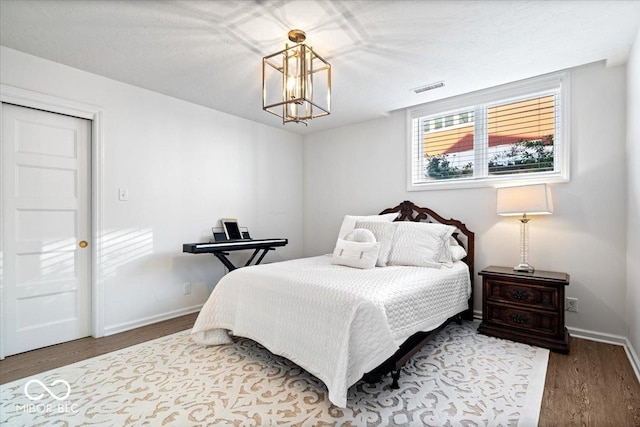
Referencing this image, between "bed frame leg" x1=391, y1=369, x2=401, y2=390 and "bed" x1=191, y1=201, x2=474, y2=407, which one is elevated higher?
"bed" x1=191, y1=201, x2=474, y2=407

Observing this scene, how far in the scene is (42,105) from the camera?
2.59 metres

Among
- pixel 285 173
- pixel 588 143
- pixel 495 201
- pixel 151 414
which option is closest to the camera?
pixel 151 414

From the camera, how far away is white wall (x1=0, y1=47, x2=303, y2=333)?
2.91 metres

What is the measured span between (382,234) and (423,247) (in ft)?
1.34

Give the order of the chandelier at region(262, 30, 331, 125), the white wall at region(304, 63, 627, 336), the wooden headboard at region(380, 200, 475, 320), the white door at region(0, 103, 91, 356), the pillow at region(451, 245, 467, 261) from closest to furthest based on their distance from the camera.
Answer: the chandelier at region(262, 30, 331, 125) → the white door at region(0, 103, 91, 356) → the white wall at region(304, 63, 627, 336) → the pillow at region(451, 245, 467, 261) → the wooden headboard at region(380, 200, 475, 320)

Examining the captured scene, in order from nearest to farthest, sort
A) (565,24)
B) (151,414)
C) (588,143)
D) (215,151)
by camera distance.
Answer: (151,414)
(565,24)
(588,143)
(215,151)

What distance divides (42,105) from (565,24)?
4.02m

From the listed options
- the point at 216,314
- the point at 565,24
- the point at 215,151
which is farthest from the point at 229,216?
the point at 565,24

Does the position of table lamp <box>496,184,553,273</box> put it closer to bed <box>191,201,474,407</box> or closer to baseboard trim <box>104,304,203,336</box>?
bed <box>191,201,474,407</box>

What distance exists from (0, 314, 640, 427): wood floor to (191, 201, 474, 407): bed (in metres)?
0.75

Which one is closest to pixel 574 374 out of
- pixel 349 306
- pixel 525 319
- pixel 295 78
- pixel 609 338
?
pixel 525 319

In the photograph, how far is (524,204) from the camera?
2.74 m

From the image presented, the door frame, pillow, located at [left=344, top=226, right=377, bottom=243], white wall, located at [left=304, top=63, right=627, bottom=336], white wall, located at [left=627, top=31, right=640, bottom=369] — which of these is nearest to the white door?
the door frame

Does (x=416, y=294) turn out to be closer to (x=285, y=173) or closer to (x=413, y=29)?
(x=413, y=29)
